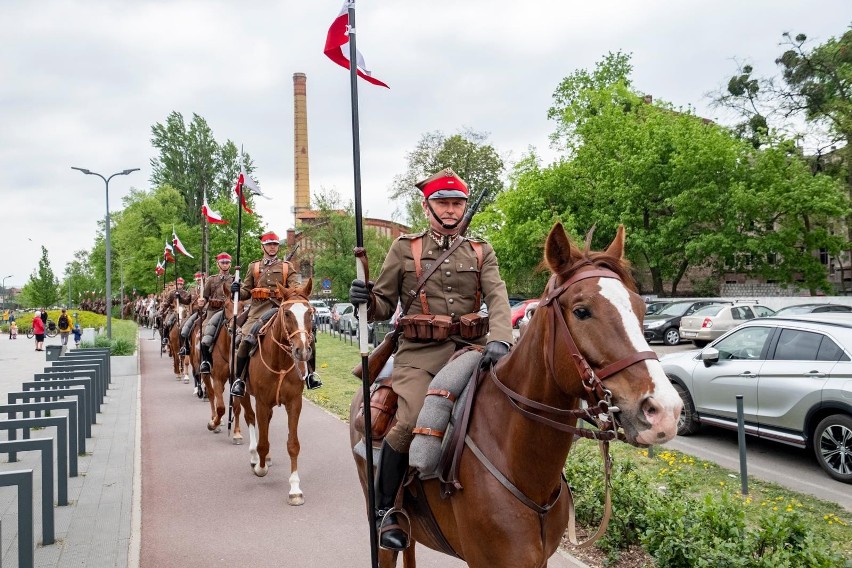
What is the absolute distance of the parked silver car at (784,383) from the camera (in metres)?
7.99

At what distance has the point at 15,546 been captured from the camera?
614 centimetres

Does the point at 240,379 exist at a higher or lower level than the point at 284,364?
lower

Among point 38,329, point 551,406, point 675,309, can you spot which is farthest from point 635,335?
point 38,329

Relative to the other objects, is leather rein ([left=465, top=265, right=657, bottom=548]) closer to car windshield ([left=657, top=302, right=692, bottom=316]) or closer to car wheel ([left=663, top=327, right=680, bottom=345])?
car wheel ([left=663, top=327, right=680, bottom=345])

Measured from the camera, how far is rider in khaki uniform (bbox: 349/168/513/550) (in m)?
3.90

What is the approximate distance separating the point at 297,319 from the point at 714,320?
1903cm

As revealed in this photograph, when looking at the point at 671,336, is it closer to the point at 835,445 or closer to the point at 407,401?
the point at 835,445

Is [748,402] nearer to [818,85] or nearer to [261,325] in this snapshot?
[261,325]

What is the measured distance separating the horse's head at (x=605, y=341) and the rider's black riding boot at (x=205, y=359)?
32.3ft

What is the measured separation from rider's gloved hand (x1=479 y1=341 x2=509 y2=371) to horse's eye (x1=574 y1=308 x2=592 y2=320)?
0.85 metres

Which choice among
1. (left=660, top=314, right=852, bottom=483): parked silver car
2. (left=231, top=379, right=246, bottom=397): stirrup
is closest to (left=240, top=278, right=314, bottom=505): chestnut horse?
(left=231, top=379, right=246, bottom=397): stirrup

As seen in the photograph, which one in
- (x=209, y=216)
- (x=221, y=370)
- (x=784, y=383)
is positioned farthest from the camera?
(x=209, y=216)

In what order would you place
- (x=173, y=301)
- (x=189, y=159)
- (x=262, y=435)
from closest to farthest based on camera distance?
(x=262, y=435) → (x=173, y=301) → (x=189, y=159)

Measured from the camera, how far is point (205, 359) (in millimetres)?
12031
